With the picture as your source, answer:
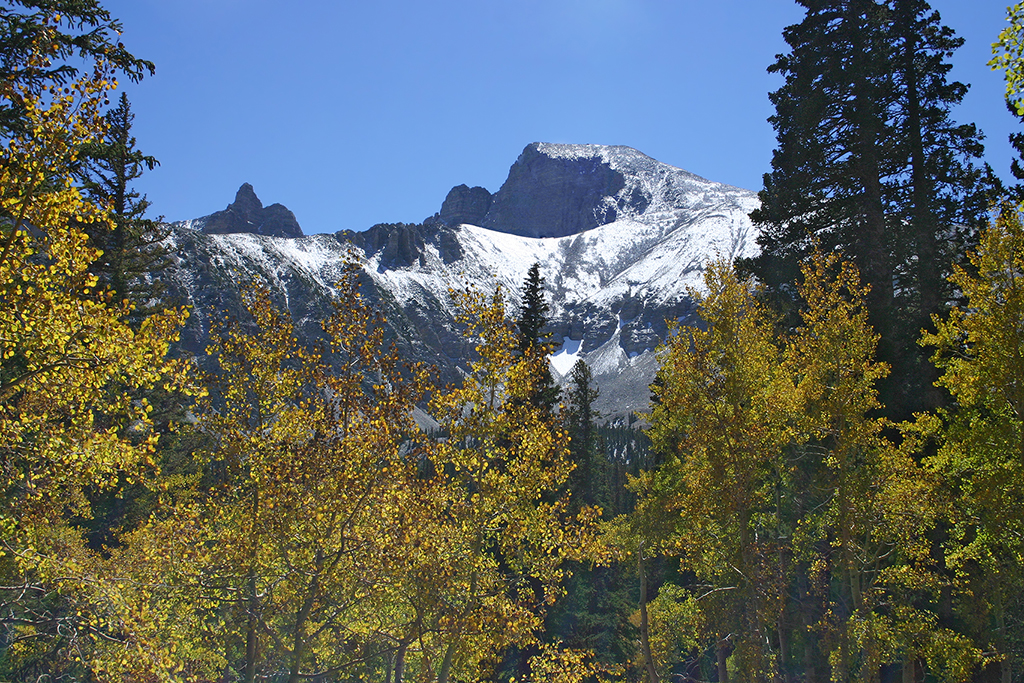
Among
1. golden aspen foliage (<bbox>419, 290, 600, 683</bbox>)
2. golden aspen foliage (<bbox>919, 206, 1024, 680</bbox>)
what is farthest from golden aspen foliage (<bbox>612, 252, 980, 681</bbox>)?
golden aspen foliage (<bbox>419, 290, 600, 683</bbox>)

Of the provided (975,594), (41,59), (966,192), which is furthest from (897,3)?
(41,59)

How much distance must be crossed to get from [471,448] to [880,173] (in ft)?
58.4

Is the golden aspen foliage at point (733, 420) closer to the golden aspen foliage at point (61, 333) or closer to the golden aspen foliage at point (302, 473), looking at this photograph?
the golden aspen foliage at point (302, 473)

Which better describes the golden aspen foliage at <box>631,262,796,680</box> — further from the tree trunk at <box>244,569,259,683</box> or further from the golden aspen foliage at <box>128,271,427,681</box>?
the tree trunk at <box>244,569,259,683</box>

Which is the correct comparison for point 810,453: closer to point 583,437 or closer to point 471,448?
point 471,448

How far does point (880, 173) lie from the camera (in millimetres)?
21719

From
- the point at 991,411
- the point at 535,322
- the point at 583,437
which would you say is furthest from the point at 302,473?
the point at 583,437

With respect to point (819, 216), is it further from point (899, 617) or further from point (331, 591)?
point (331, 591)

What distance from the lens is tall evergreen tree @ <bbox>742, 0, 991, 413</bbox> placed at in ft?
61.9

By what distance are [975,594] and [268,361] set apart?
1659 cm

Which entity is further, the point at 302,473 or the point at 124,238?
the point at 124,238

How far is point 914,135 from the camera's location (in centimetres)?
2145

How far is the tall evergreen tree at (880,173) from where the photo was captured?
18.9m

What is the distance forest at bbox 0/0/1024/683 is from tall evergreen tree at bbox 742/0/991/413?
13 cm
